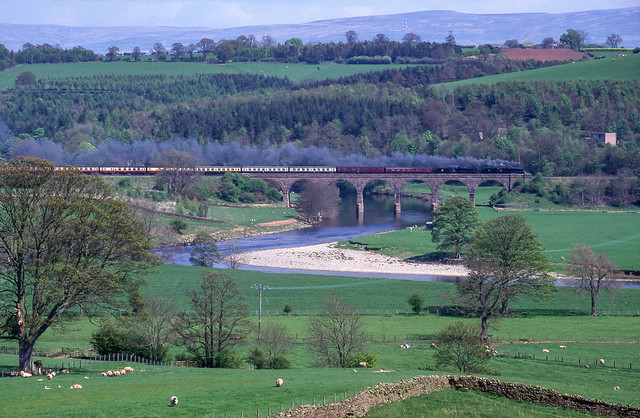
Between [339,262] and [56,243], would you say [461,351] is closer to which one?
[56,243]

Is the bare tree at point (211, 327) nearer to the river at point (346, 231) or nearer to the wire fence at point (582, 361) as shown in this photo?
the wire fence at point (582, 361)

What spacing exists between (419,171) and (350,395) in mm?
139974

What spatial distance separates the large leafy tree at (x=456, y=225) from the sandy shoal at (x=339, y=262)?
330cm

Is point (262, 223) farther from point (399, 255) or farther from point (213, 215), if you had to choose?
point (399, 255)

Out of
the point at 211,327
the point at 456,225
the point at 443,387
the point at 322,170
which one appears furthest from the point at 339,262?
the point at 322,170

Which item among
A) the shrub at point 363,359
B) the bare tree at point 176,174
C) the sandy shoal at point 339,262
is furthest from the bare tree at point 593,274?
the bare tree at point 176,174

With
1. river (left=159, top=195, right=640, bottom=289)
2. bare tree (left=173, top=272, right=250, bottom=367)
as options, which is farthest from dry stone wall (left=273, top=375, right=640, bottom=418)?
river (left=159, top=195, right=640, bottom=289)

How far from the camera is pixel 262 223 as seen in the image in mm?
144750

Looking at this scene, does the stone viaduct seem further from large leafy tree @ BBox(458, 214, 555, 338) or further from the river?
large leafy tree @ BBox(458, 214, 555, 338)

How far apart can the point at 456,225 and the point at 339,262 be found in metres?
14.1

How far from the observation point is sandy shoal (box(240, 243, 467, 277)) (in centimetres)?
10225

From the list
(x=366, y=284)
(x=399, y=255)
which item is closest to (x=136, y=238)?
(x=366, y=284)

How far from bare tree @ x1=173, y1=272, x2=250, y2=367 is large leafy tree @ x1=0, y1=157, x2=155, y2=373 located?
22.3 feet

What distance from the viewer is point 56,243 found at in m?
47.1
